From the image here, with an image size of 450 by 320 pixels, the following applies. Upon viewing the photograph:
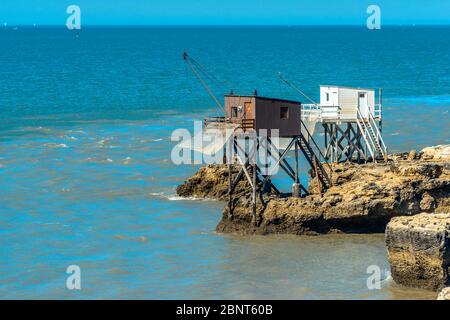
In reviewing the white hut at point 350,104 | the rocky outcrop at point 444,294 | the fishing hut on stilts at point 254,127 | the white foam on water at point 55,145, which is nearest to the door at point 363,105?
the white hut at point 350,104

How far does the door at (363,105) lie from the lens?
51.1 meters

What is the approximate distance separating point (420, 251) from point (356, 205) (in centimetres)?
754

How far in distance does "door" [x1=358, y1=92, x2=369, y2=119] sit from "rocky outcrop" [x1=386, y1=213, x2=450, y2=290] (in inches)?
701

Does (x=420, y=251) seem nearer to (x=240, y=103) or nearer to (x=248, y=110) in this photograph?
(x=248, y=110)

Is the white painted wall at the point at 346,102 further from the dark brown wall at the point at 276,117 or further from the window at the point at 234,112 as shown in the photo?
the window at the point at 234,112

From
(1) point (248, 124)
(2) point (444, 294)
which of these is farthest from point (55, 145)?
(2) point (444, 294)

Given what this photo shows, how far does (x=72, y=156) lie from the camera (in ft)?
201

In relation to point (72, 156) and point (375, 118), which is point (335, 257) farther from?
point (72, 156)

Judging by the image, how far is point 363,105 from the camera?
2018 inches

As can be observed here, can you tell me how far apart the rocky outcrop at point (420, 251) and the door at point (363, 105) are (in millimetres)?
17811

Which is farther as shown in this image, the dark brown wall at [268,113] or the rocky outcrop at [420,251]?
the dark brown wall at [268,113]

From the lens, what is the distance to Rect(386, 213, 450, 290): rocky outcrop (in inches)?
1275
